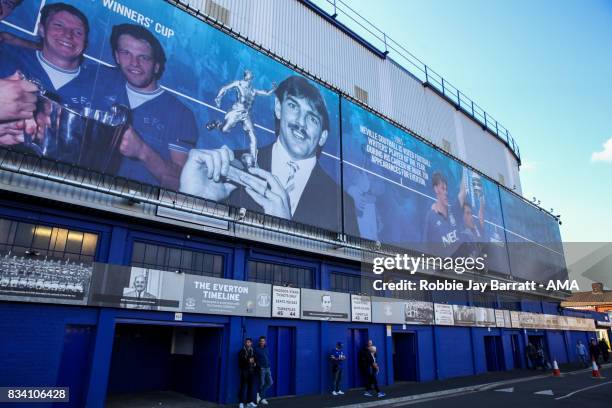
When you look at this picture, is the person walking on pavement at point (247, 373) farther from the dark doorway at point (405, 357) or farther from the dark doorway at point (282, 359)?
the dark doorway at point (405, 357)

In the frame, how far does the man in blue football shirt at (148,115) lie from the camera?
12.0m

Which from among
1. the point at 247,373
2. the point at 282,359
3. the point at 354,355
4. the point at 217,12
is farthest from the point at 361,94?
the point at 247,373

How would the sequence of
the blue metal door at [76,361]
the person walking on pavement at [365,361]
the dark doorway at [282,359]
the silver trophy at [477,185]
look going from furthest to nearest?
the silver trophy at [477,185] < the person walking on pavement at [365,361] < the dark doorway at [282,359] < the blue metal door at [76,361]

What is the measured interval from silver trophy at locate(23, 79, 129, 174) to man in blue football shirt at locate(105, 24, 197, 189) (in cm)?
31

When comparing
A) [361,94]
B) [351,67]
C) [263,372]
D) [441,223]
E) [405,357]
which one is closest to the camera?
[263,372]

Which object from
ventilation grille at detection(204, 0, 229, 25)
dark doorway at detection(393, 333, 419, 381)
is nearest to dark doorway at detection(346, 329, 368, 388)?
dark doorway at detection(393, 333, 419, 381)

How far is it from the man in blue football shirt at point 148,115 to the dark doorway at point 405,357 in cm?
1421

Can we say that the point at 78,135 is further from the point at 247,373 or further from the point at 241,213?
the point at 247,373

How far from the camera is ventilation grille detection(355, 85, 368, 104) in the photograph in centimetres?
2133

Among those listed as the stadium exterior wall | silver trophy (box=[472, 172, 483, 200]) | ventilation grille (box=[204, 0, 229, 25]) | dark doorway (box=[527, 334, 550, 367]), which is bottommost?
dark doorway (box=[527, 334, 550, 367])

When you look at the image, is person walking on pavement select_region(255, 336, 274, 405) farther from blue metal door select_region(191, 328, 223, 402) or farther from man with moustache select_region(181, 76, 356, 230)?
man with moustache select_region(181, 76, 356, 230)

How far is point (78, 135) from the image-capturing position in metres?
10.9

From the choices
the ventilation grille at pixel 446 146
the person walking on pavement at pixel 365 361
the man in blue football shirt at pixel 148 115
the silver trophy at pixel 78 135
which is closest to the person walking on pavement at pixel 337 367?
the person walking on pavement at pixel 365 361

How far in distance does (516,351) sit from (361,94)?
2113 centimetres
